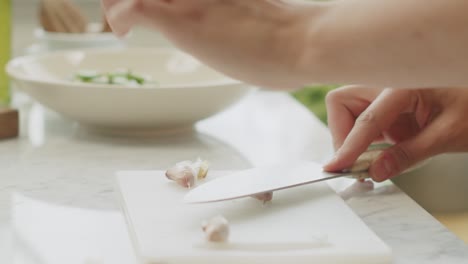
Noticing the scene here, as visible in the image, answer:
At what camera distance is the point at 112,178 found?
1.04 meters

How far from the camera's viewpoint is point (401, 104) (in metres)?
0.97

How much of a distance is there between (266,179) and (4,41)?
0.68m

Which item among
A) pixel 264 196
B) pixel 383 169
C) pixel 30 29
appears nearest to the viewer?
pixel 264 196

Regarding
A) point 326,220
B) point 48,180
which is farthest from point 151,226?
point 48,180

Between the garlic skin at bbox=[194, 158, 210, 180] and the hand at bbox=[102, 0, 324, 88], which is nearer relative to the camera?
the hand at bbox=[102, 0, 324, 88]

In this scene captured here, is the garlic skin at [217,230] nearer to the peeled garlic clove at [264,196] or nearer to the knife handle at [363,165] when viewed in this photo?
the peeled garlic clove at [264,196]

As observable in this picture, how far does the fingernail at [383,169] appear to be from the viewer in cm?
94

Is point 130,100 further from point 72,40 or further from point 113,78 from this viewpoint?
point 72,40

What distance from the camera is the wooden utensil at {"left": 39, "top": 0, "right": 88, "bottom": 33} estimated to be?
5.94 feet

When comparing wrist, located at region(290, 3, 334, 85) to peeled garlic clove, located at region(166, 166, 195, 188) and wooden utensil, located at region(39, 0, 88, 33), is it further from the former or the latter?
wooden utensil, located at region(39, 0, 88, 33)

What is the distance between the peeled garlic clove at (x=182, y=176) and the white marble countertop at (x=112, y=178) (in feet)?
0.24

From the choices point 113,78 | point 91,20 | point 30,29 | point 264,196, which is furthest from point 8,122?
point 91,20

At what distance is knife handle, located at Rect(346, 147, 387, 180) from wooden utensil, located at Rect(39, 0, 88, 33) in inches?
41.2

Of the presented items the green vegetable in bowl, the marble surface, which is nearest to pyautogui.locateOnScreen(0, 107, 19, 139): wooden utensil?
the marble surface
